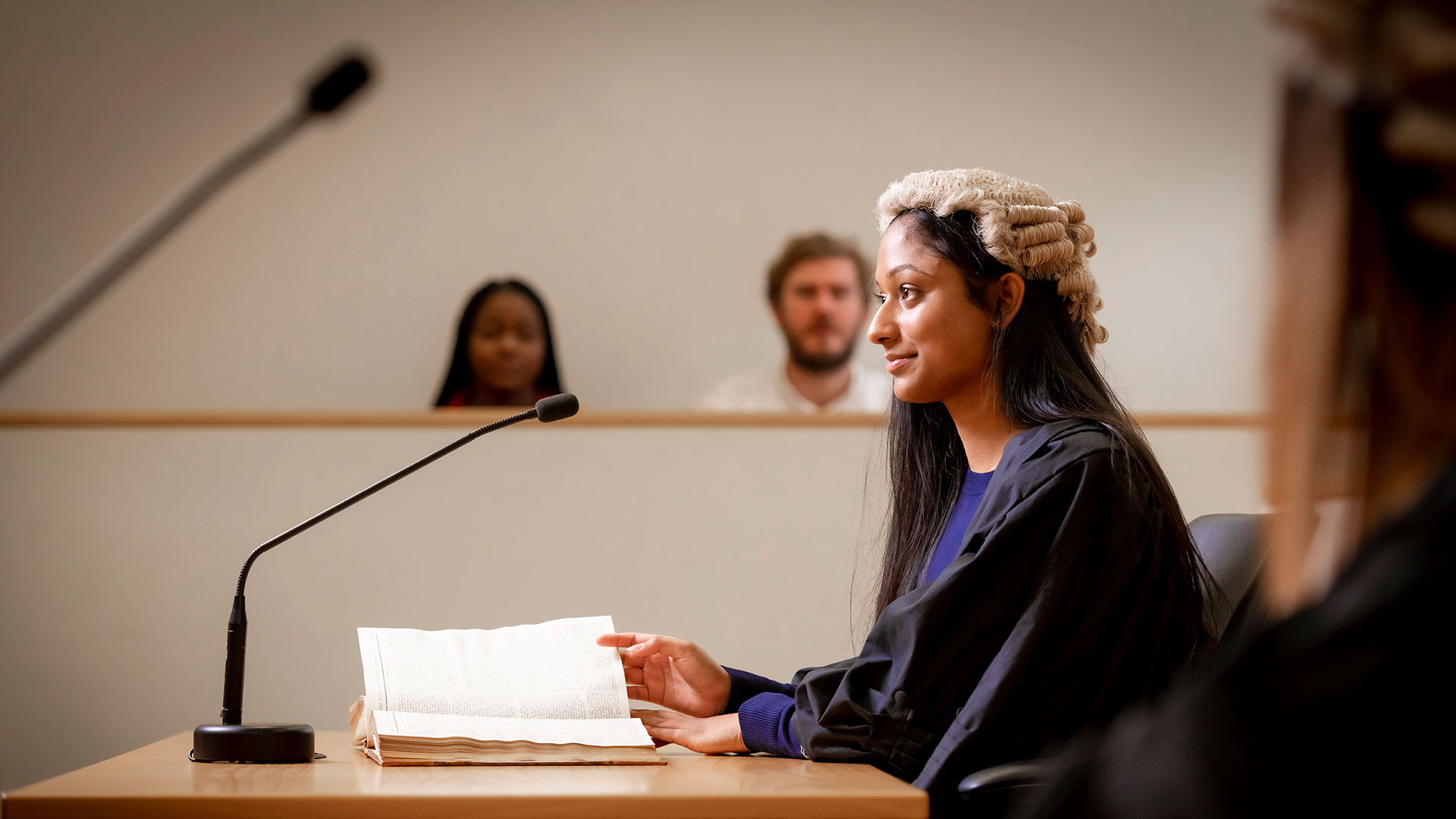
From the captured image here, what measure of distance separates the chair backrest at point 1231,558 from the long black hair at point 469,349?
2186 millimetres

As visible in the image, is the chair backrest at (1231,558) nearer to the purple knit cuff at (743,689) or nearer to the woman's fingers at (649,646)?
the purple knit cuff at (743,689)

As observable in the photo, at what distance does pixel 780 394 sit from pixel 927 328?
2.02m

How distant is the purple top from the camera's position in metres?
1.38

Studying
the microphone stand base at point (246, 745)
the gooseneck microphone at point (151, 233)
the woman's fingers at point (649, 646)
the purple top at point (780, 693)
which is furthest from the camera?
the woman's fingers at point (649, 646)

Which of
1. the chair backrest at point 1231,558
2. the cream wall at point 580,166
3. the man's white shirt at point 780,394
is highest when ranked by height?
the cream wall at point 580,166

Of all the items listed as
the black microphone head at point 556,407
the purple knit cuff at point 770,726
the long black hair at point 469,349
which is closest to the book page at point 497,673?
the purple knit cuff at point 770,726

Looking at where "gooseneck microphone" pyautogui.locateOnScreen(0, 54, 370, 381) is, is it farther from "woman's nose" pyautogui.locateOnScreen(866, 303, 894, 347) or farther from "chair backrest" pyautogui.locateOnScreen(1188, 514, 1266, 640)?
"chair backrest" pyautogui.locateOnScreen(1188, 514, 1266, 640)

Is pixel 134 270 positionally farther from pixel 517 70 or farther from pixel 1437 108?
pixel 1437 108

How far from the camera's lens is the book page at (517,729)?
1.23m

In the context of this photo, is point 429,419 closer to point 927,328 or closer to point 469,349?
point 469,349

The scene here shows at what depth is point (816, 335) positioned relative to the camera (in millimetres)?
3680

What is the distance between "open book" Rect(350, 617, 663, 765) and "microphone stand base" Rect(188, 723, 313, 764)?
0.08 metres

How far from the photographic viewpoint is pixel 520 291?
3.64 m

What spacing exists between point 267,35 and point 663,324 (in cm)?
157
